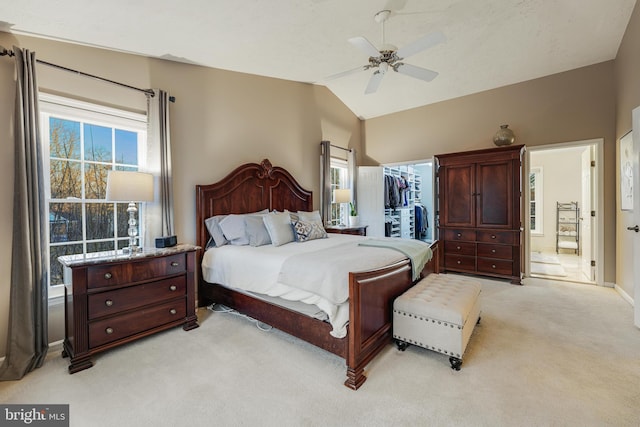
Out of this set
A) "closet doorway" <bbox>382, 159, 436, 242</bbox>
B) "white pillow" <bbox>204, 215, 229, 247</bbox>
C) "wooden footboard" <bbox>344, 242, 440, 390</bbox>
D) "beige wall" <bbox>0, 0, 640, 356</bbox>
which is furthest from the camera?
"closet doorway" <bbox>382, 159, 436, 242</bbox>

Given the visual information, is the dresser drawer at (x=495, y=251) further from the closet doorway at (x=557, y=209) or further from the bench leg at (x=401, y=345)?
the bench leg at (x=401, y=345)

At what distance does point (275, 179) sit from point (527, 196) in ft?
13.4

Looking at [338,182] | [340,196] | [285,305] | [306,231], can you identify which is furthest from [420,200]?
[285,305]

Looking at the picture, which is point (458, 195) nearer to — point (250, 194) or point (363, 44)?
point (363, 44)

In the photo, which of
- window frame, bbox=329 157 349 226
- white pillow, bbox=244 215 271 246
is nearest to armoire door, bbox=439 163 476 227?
window frame, bbox=329 157 349 226

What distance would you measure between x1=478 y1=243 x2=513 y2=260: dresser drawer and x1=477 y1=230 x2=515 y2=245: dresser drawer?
8 cm

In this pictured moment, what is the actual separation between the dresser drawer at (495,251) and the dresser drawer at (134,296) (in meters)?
4.37

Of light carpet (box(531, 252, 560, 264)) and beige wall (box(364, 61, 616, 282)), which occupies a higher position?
beige wall (box(364, 61, 616, 282))

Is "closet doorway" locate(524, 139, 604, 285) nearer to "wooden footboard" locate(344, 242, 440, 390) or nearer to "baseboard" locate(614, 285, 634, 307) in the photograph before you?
"baseboard" locate(614, 285, 634, 307)

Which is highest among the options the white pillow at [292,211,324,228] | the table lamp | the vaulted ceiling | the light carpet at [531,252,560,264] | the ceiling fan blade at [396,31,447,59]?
the vaulted ceiling

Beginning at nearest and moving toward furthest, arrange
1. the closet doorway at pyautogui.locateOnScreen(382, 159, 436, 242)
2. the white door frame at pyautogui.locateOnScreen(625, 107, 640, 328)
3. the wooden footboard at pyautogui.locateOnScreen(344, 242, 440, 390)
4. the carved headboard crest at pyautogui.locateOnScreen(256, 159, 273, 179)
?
1. the wooden footboard at pyautogui.locateOnScreen(344, 242, 440, 390)
2. the white door frame at pyautogui.locateOnScreen(625, 107, 640, 328)
3. the carved headboard crest at pyautogui.locateOnScreen(256, 159, 273, 179)
4. the closet doorway at pyautogui.locateOnScreen(382, 159, 436, 242)

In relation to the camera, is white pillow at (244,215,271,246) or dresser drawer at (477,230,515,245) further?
dresser drawer at (477,230,515,245)

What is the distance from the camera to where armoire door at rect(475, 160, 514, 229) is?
14.4 feet

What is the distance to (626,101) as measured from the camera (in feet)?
11.8
